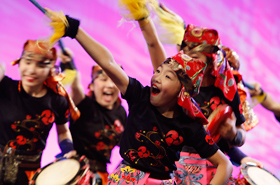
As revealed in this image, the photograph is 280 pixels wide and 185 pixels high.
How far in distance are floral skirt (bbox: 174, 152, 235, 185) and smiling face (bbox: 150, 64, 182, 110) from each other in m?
0.58

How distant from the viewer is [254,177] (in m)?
2.21

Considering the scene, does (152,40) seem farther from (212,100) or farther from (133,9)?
(212,100)

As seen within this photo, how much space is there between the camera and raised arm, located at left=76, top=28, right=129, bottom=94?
1460 mm

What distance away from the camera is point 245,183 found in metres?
2.22

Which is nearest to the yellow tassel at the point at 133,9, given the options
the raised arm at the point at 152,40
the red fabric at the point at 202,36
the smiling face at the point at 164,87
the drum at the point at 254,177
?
the raised arm at the point at 152,40

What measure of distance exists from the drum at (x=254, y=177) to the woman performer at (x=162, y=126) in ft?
1.95

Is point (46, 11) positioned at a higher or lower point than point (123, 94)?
higher

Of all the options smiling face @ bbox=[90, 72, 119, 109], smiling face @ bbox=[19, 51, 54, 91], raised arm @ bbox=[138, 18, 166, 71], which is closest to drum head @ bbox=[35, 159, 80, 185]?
smiling face @ bbox=[19, 51, 54, 91]

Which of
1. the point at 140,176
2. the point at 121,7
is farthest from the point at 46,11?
the point at 140,176

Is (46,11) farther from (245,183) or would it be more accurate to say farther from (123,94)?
(245,183)

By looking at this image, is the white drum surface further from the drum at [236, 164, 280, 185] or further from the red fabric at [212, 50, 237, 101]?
the red fabric at [212, 50, 237, 101]

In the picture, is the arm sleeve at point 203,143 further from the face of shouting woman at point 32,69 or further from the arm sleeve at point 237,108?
the face of shouting woman at point 32,69

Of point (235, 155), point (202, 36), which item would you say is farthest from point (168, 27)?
point (235, 155)

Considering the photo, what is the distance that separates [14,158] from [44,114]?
361 millimetres
